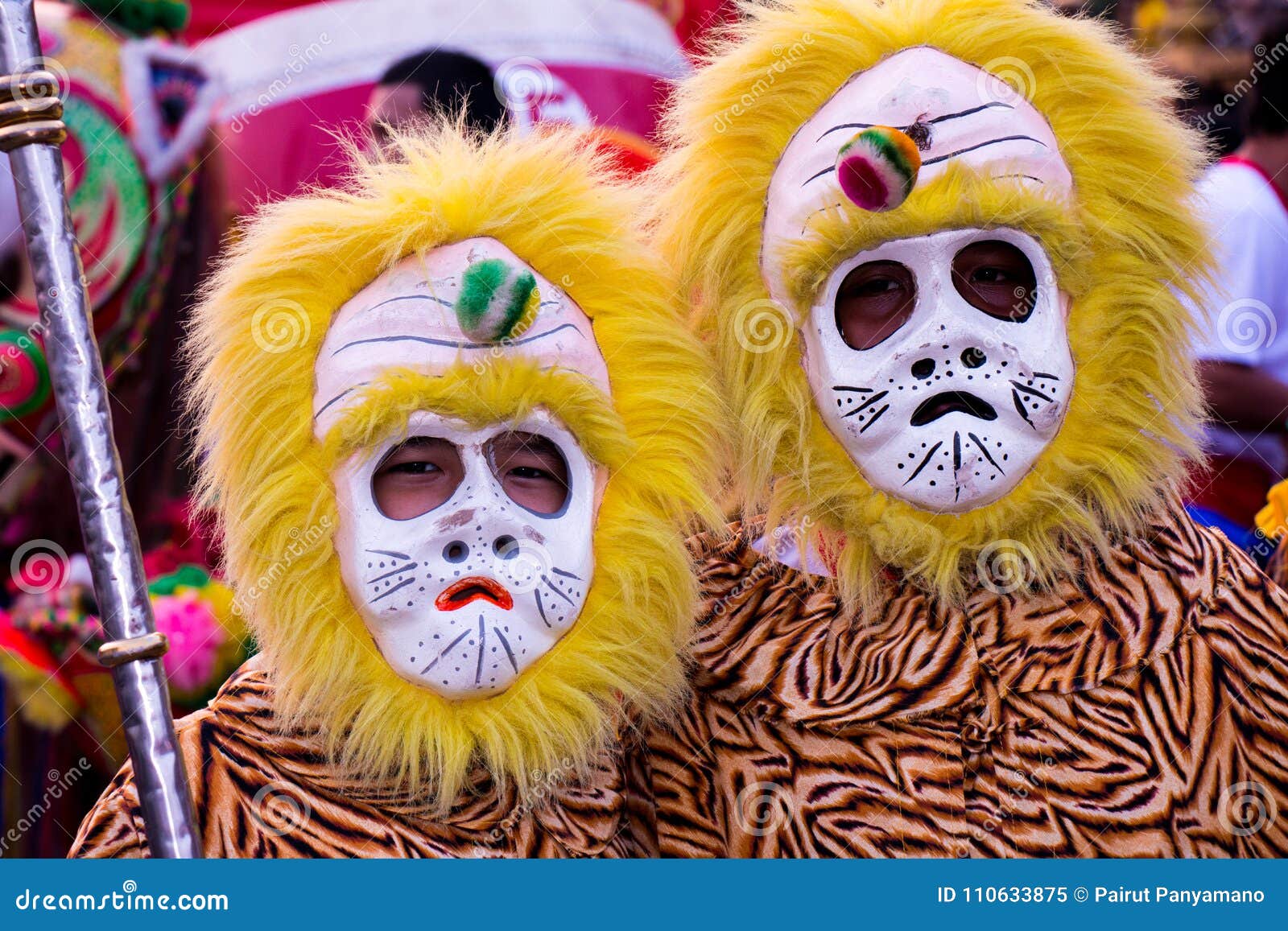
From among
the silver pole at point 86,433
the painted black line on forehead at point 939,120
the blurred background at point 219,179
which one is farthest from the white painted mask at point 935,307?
the silver pole at point 86,433

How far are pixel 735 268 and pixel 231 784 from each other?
1054 mm

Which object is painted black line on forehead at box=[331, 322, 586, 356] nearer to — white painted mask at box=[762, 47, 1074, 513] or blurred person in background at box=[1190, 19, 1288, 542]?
white painted mask at box=[762, 47, 1074, 513]

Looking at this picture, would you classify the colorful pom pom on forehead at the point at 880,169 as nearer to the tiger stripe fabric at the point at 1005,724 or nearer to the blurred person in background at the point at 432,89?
the tiger stripe fabric at the point at 1005,724

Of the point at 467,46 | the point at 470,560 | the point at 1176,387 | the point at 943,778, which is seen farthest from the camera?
the point at 467,46

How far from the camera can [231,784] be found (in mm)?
2014

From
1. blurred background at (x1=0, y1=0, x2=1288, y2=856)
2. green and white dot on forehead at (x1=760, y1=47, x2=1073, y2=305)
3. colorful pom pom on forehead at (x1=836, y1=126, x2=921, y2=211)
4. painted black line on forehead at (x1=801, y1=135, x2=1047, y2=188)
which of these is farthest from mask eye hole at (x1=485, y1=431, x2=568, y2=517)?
blurred background at (x1=0, y1=0, x2=1288, y2=856)

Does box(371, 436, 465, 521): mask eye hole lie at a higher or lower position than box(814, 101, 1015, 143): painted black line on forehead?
lower

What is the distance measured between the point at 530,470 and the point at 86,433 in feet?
1.95

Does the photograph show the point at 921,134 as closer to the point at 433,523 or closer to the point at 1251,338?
the point at 433,523

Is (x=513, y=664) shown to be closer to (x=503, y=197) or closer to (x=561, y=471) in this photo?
(x=561, y=471)

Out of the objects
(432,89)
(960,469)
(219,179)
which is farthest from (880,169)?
(219,179)

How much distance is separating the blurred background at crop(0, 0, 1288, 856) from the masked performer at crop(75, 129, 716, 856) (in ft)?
3.03

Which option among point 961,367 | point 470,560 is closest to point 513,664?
point 470,560

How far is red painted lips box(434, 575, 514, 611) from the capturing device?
200cm
